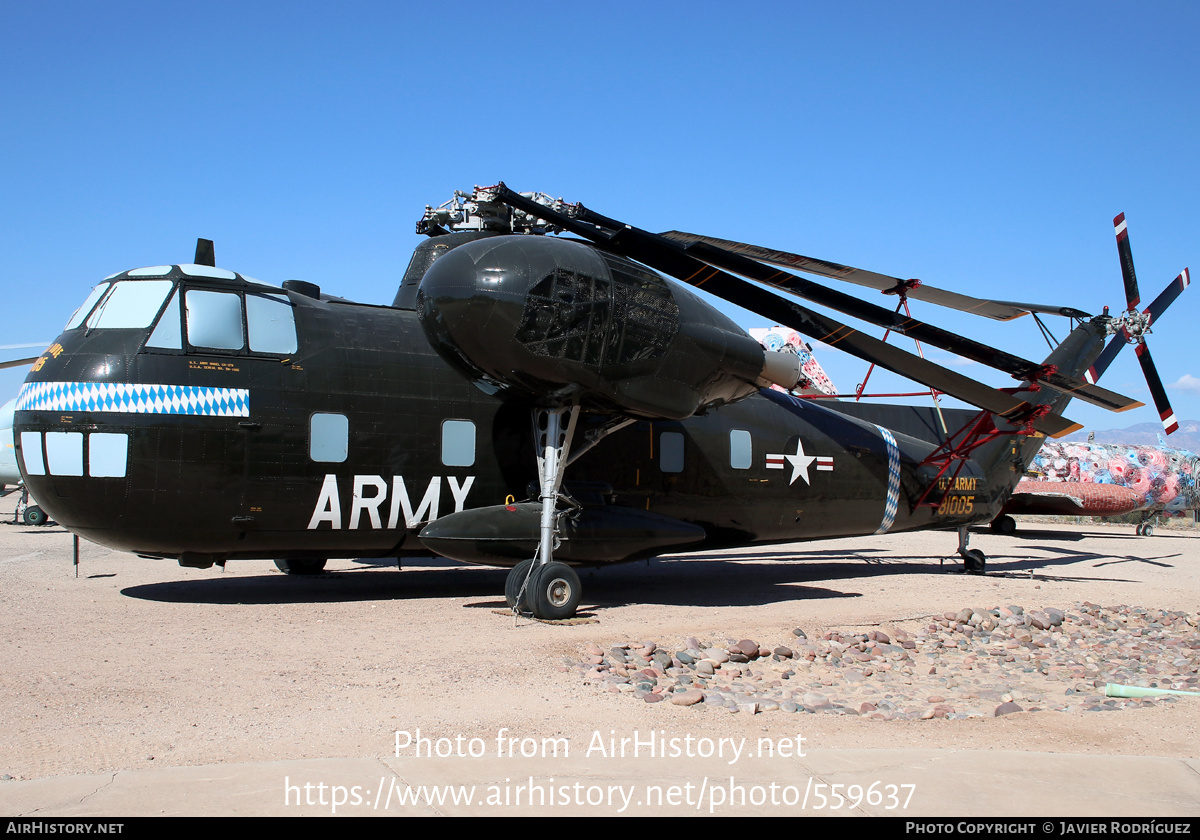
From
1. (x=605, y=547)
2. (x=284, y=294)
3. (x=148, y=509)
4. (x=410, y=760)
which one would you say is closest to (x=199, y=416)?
(x=148, y=509)

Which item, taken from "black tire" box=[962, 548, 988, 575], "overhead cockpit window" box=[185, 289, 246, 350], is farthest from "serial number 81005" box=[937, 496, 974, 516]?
"overhead cockpit window" box=[185, 289, 246, 350]

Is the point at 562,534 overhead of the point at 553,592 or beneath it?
overhead

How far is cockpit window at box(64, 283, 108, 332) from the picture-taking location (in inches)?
390

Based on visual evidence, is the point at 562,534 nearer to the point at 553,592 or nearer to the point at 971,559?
the point at 553,592

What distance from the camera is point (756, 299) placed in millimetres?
11477

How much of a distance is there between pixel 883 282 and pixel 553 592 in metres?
7.98

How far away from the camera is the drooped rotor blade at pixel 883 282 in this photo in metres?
12.7

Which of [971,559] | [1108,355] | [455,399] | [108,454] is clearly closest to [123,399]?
[108,454]

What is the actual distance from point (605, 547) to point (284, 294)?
205 inches

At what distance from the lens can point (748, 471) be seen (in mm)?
13070

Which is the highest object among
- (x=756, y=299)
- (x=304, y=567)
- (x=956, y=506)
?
(x=756, y=299)

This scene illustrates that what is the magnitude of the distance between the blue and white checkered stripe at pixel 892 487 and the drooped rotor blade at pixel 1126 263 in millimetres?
6790

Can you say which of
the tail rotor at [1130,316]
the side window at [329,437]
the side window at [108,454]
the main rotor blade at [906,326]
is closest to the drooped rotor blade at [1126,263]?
the tail rotor at [1130,316]
